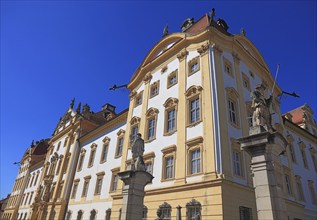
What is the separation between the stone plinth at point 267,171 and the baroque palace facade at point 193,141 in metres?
5.58

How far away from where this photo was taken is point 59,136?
147 feet

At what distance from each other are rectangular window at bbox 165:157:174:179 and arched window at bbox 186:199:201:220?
2878mm

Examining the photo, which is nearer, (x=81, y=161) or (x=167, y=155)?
(x=167, y=155)

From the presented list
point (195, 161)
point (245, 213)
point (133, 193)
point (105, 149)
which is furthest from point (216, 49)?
point (105, 149)

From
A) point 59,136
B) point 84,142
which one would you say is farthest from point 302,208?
point 59,136

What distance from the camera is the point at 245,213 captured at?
1421 cm

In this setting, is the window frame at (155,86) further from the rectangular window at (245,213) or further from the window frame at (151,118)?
the rectangular window at (245,213)

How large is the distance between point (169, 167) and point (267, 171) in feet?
33.7

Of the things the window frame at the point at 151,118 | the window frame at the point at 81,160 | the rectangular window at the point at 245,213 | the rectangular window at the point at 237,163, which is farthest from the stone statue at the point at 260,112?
the window frame at the point at 81,160

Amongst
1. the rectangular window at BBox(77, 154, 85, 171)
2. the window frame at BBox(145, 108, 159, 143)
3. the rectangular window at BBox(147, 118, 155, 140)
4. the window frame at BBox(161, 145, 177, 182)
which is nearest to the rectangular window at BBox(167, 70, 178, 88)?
the window frame at BBox(145, 108, 159, 143)

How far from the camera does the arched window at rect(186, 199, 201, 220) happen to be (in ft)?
45.9

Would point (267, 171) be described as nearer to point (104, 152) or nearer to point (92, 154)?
point (104, 152)

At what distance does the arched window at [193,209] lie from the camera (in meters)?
14.0

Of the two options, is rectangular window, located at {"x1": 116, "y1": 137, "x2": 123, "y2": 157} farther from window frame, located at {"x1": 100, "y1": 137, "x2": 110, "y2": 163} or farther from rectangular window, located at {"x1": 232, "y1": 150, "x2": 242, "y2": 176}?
rectangular window, located at {"x1": 232, "y1": 150, "x2": 242, "y2": 176}
